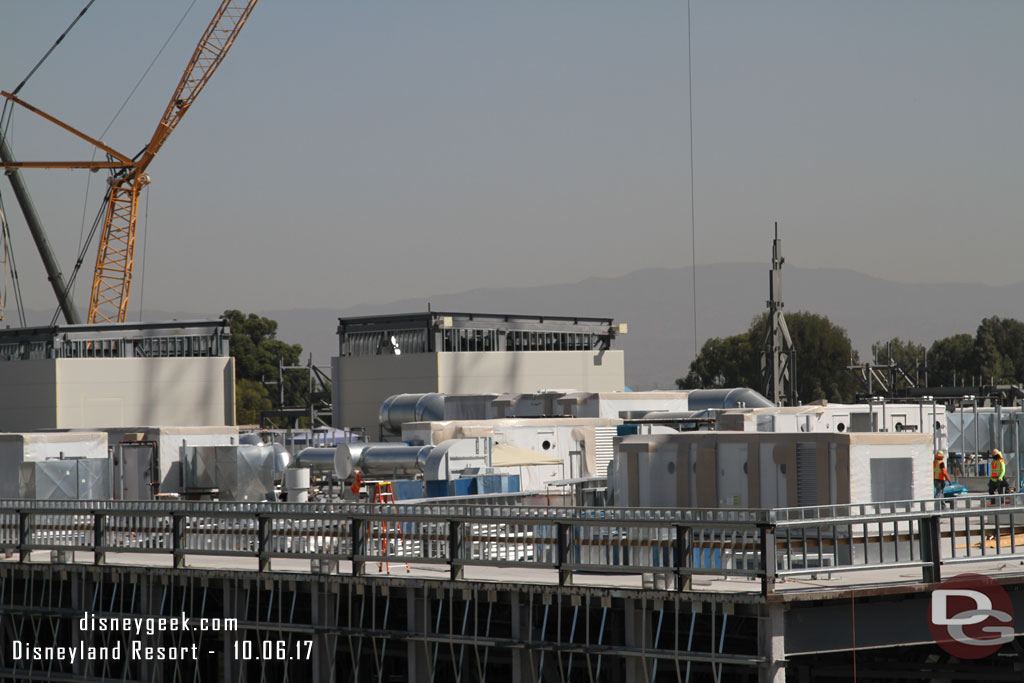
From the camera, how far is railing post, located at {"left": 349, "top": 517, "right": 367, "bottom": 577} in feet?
67.9

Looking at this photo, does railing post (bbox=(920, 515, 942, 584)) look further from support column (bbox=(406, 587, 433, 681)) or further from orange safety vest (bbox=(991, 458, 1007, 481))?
orange safety vest (bbox=(991, 458, 1007, 481))

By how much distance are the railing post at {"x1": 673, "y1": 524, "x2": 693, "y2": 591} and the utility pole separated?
56059mm

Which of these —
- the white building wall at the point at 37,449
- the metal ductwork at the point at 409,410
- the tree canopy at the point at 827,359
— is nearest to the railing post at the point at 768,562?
the white building wall at the point at 37,449

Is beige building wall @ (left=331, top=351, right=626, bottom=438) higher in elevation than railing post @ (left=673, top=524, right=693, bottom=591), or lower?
higher

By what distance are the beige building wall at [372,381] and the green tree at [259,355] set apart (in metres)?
69.5

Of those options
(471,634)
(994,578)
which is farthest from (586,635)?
(994,578)

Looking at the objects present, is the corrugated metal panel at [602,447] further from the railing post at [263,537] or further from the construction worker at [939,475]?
the railing post at [263,537]

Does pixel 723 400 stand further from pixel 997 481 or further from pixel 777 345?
pixel 997 481

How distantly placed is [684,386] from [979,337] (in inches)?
1312

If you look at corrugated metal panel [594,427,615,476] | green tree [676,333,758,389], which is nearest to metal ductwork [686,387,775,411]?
corrugated metal panel [594,427,615,476]

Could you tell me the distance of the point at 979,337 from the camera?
525 ft

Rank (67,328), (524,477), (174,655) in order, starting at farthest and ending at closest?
(67,328) < (524,477) < (174,655)

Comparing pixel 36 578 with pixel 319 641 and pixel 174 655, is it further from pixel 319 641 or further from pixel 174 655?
pixel 319 641

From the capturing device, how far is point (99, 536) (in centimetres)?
2436
